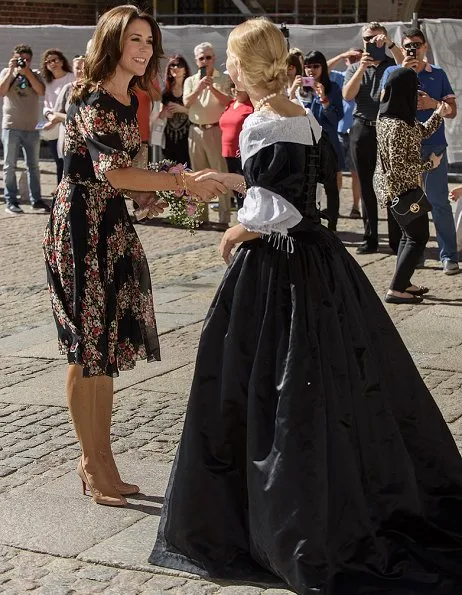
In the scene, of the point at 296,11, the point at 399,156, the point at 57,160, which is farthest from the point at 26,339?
the point at 296,11

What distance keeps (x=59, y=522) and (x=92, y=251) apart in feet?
3.46

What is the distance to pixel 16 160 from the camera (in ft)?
46.1

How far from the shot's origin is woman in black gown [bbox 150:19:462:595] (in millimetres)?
3945

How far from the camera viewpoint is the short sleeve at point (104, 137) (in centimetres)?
450

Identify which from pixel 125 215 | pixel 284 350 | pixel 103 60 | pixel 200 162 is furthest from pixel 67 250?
pixel 200 162

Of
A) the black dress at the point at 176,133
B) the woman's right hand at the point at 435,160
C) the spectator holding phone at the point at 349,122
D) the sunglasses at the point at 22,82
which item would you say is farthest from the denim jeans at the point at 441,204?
the sunglasses at the point at 22,82

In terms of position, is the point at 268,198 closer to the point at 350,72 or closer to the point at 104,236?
the point at 104,236

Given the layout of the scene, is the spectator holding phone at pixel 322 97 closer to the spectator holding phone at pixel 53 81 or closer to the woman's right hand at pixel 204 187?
the spectator holding phone at pixel 53 81

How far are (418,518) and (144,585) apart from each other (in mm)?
975

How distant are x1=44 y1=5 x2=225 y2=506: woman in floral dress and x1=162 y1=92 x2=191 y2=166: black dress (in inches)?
324

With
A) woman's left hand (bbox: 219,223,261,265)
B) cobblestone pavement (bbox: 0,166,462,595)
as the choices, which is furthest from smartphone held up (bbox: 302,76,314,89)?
woman's left hand (bbox: 219,223,261,265)

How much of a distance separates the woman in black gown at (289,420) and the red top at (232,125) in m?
7.49

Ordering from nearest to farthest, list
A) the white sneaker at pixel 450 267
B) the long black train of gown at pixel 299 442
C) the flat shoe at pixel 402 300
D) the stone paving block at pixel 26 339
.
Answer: the long black train of gown at pixel 299 442, the stone paving block at pixel 26 339, the flat shoe at pixel 402 300, the white sneaker at pixel 450 267

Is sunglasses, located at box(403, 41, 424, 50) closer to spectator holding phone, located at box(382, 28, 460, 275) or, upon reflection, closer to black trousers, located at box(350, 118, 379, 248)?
spectator holding phone, located at box(382, 28, 460, 275)
